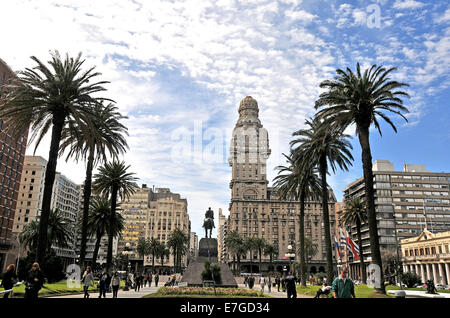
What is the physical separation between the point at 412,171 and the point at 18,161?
121940 millimetres

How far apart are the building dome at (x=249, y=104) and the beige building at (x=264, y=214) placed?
24.4m

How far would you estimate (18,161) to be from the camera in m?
86.3

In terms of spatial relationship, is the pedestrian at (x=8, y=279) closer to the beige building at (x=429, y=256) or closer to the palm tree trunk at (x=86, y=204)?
the palm tree trunk at (x=86, y=204)

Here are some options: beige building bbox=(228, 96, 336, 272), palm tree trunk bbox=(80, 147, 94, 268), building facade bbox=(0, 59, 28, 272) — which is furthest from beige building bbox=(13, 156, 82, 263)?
palm tree trunk bbox=(80, 147, 94, 268)

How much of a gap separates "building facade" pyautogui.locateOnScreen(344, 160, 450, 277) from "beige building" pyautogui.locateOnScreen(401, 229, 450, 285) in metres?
15.5

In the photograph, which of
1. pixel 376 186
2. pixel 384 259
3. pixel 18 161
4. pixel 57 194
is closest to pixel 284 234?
pixel 376 186

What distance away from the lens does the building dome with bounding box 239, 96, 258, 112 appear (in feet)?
605

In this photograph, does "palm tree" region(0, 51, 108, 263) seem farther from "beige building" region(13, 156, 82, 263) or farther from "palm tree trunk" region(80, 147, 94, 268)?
"beige building" region(13, 156, 82, 263)

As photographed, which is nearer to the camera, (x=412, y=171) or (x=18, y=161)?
(x=18, y=161)

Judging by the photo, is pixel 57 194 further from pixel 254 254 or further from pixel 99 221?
pixel 99 221

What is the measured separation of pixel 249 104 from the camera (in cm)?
18475

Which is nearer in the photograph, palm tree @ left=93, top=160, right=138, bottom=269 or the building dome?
palm tree @ left=93, top=160, right=138, bottom=269

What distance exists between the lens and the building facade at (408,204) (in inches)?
4343

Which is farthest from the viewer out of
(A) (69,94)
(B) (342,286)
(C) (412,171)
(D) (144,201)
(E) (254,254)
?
(D) (144,201)
